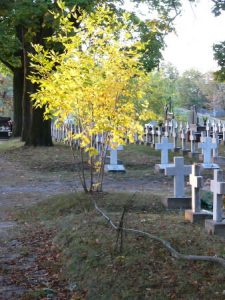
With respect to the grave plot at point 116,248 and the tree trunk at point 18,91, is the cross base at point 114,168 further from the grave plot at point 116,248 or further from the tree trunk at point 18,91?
the tree trunk at point 18,91

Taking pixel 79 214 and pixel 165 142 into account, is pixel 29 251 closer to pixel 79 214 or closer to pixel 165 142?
pixel 79 214

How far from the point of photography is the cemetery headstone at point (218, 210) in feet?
23.2

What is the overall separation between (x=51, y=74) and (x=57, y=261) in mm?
4209

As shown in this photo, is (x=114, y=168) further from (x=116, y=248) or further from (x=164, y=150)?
(x=116, y=248)

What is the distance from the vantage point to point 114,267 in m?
6.14

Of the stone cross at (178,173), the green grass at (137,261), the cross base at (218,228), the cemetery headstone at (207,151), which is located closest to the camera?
the green grass at (137,261)

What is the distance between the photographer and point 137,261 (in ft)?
20.2

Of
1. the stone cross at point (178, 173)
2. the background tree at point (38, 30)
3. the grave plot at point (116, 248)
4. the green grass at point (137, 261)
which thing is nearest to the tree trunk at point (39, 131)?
the background tree at point (38, 30)

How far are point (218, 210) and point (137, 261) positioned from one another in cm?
154

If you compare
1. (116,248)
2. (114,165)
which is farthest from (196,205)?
(114,165)

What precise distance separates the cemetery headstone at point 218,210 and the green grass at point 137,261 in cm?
16

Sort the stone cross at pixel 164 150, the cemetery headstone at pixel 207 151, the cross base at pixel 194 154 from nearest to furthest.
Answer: the stone cross at pixel 164 150
the cemetery headstone at pixel 207 151
the cross base at pixel 194 154

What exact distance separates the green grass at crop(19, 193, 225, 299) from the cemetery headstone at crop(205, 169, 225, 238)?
16 centimetres

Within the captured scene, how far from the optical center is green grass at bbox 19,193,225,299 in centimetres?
548
